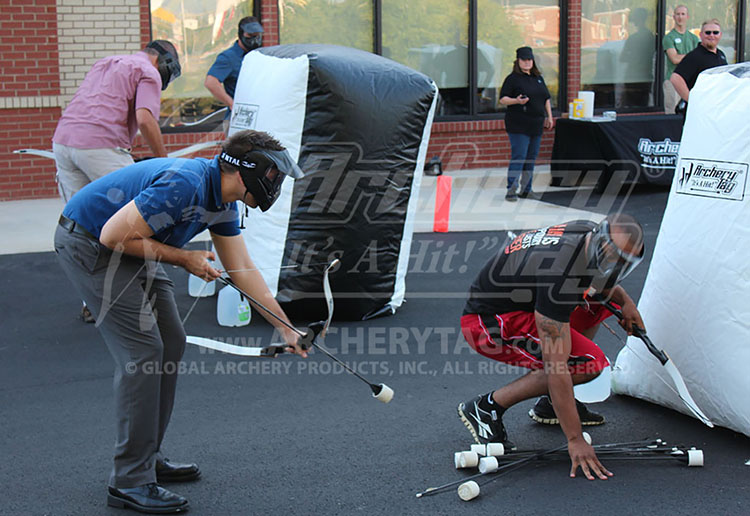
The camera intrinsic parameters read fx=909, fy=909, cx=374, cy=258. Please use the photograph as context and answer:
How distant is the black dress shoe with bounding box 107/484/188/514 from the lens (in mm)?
3805

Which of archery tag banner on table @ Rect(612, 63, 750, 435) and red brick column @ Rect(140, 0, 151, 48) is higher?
red brick column @ Rect(140, 0, 151, 48)

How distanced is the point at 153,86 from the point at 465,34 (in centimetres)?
821

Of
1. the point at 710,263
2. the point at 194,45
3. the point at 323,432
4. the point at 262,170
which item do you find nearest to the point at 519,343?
the point at 710,263

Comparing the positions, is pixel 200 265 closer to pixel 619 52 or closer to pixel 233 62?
pixel 233 62

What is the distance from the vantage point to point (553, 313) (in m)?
3.95

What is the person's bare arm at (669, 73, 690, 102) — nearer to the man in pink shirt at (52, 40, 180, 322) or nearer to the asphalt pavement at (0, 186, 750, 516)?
the asphalt pavement at (0, 186, 750, 516)

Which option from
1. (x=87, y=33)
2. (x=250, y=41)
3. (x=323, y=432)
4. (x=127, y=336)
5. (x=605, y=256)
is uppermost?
(x=87, y=33)

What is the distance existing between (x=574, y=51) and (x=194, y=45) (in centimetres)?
602

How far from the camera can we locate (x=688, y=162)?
4.65 meters

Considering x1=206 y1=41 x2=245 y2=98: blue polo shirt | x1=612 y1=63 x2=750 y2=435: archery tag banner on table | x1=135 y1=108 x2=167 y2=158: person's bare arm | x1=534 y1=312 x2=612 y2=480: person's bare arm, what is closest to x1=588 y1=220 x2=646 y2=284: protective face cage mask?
x1=534 y1=312 x2=612 y2=480: person's bare arm

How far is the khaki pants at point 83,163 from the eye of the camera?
21.2ft

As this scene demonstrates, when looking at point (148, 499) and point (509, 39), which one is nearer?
point (148, 499)

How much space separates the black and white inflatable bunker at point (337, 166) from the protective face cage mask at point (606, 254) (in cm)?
259

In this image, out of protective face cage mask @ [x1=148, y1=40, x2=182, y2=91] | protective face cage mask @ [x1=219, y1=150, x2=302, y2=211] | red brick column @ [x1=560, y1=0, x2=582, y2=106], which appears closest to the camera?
protective face cage mask @ [x1=219, y1=150, x2=302, y2=211]
